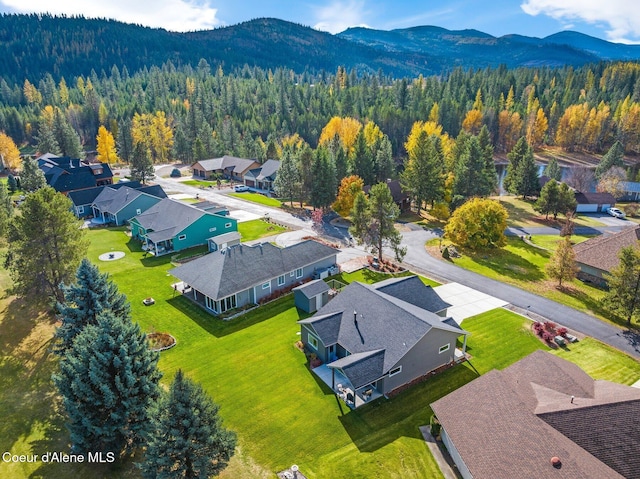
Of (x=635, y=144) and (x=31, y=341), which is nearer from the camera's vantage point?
(x=31, y=341)

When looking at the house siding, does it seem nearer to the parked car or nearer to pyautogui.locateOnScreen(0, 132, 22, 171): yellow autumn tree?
the parked car

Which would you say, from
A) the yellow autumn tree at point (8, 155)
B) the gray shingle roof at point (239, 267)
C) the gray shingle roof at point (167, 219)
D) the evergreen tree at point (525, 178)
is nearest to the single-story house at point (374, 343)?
the gray shingle roof at point (239, 267)

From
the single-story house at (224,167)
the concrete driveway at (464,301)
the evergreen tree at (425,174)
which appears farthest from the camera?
the single-story house at (224,167)

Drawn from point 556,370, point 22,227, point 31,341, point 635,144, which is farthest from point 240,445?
point 635,144

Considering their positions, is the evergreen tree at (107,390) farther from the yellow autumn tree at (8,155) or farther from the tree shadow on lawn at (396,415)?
the yellow autumn tree at (8,155)

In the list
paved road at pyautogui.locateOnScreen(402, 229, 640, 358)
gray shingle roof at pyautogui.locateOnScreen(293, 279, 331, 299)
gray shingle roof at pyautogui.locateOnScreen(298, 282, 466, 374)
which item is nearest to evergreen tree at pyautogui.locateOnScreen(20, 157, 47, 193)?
gray shingle roof at pyautogui.locateOnScreen(293, 279, 331, 299)

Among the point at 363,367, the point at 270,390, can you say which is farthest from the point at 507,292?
the point at 270,390

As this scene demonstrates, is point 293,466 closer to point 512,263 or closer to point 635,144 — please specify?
point 512,263
